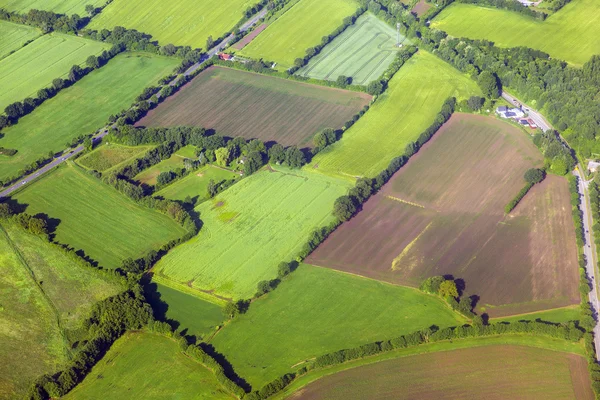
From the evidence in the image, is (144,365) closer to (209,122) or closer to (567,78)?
(209,122)


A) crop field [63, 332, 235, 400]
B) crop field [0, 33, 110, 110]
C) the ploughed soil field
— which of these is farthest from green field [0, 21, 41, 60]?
the ploughed soil field

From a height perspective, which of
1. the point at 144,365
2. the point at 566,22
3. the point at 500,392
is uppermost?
the point at 566,22

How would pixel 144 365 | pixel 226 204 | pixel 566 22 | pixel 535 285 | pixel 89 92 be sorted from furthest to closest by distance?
pixel 566 22, pixel 89 92, pixel 226 204, pixel 535 285, pixel 144 365

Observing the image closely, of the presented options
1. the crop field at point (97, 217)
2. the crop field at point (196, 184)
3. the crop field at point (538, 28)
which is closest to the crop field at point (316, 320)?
the crop field at point (97, 217)

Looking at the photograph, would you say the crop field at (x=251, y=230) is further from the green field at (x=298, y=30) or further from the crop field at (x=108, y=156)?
the green field at (x=298, y=30)

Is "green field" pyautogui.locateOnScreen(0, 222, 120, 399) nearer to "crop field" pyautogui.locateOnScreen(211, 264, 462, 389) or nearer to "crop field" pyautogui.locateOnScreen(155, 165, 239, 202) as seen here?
"crop field" pyautogui.locateOnScreen(155, 165, 239, 202)

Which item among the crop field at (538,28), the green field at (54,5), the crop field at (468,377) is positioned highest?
the green field at (54,5)

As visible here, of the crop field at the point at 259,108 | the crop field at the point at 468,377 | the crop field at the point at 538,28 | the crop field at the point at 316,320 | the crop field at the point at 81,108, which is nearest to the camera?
the crop field at the point at 468,377

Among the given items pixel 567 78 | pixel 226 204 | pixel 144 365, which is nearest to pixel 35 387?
pixel 144 365
